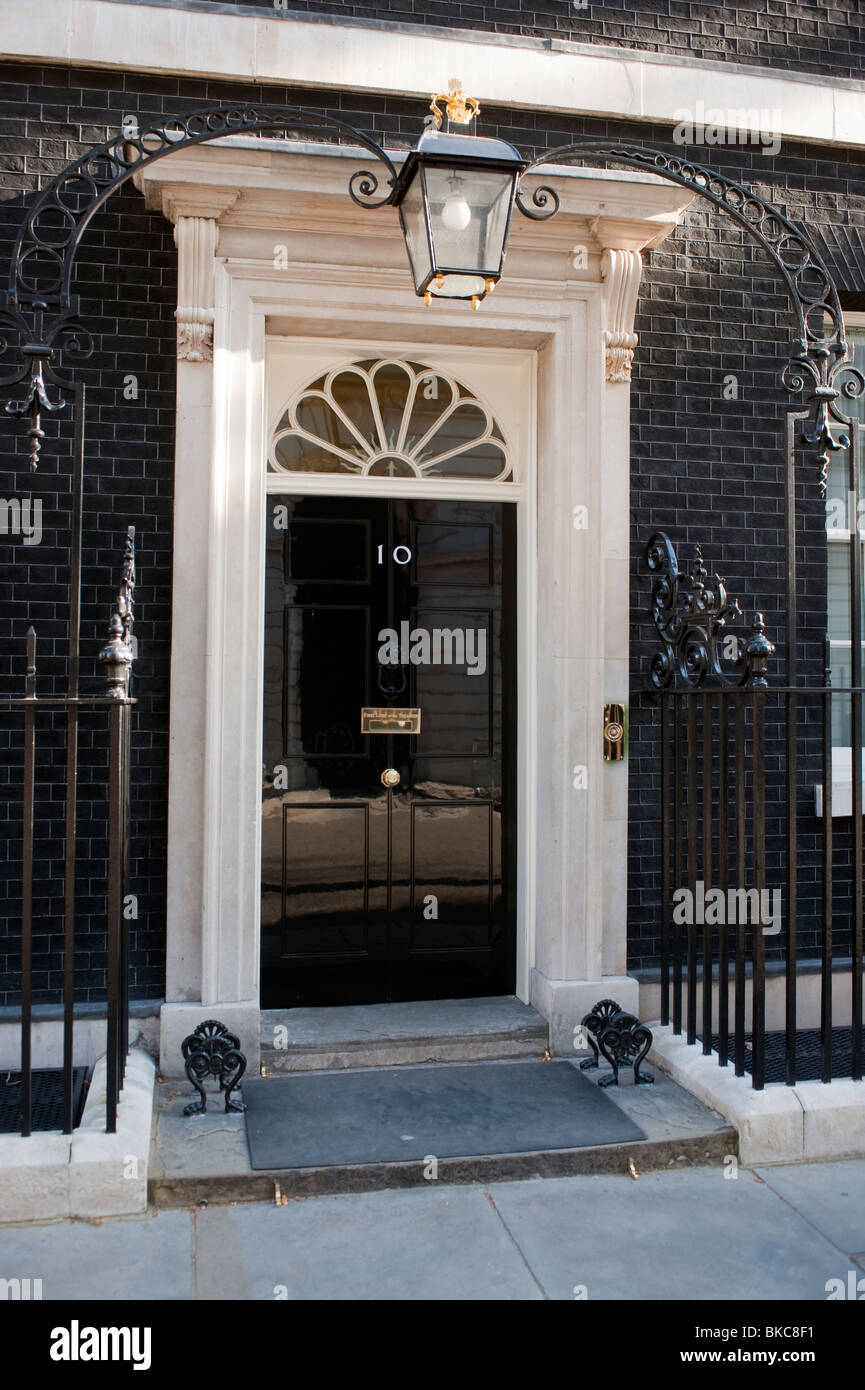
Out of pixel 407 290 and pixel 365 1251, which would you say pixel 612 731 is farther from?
pixel 365 1251

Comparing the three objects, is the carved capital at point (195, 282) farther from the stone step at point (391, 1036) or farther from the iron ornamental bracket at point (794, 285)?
the stone step at point (391, 1036)

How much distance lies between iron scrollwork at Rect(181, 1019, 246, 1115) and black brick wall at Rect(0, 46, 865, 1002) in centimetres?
57

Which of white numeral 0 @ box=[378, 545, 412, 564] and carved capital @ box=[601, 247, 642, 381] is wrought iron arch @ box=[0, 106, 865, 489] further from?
white numeral 0 @ box=[378, 545, 412, 564]

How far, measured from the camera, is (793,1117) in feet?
14.3

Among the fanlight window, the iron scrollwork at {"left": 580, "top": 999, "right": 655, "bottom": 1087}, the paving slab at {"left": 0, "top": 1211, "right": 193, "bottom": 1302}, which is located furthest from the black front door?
the paving slab at {"left": 0, "top": 1211, "right": 193, "bottom": 1302}

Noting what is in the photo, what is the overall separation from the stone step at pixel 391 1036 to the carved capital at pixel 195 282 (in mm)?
3042

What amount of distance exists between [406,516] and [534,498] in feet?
2.11

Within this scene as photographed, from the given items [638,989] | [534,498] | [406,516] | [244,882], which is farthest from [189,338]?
[638,989]

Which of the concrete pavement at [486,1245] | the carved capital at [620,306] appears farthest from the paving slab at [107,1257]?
the carved capital at [620,306]

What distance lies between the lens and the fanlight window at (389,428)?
5512mm

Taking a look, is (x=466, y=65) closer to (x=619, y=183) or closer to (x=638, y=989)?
(x=619, y=183)

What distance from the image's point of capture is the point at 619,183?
5.09 meters

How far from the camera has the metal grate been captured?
4.74m

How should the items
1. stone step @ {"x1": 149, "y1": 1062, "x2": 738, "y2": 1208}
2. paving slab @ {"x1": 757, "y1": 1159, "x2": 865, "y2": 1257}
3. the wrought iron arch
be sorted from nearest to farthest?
paving slab @ {"x1": 757, "y1": 1159, "x2": 865, "y2": 1257} < stone step @ {"x1": 149, "y1": 1062, "x2": 738, "y2": 1208} < the wrought iron arch
